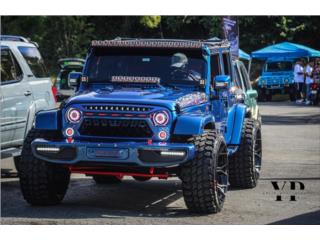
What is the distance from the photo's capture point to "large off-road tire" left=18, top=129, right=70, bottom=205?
877 centimetres

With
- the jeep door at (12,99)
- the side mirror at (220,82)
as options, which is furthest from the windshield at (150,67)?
the jeep door at (12,99)

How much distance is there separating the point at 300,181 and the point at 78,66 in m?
18.9

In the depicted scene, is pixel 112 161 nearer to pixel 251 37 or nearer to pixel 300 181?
Result: pixel 300 181

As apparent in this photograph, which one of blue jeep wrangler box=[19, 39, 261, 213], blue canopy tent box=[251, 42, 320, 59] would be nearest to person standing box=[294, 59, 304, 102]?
blue canopy tent box=[251, 42, 320, 59]

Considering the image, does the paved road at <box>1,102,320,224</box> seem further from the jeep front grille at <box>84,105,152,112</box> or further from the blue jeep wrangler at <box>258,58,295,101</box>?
the blue jeep wrangler at <box>258,58,295,101</box>

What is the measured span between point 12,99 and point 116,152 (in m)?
3.15

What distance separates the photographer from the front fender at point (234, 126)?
10.4m

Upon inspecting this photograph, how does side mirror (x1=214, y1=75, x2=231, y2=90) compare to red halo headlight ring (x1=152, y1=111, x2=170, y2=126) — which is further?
side mirror (x1=214, y1=75, x2=231, y2=90)

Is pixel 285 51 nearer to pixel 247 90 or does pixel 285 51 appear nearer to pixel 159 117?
pixel 247 90

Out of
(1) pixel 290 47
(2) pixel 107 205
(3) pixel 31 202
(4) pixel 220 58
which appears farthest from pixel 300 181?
(1) pixel 290 47

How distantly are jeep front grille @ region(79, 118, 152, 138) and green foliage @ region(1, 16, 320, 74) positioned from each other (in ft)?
77.4

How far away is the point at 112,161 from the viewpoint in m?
8.33

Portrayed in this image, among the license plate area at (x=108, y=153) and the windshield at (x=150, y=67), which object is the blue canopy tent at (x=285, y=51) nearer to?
the windshield at (x=150, y=67)

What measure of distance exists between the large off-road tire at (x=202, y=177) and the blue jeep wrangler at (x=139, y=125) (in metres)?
0.01
